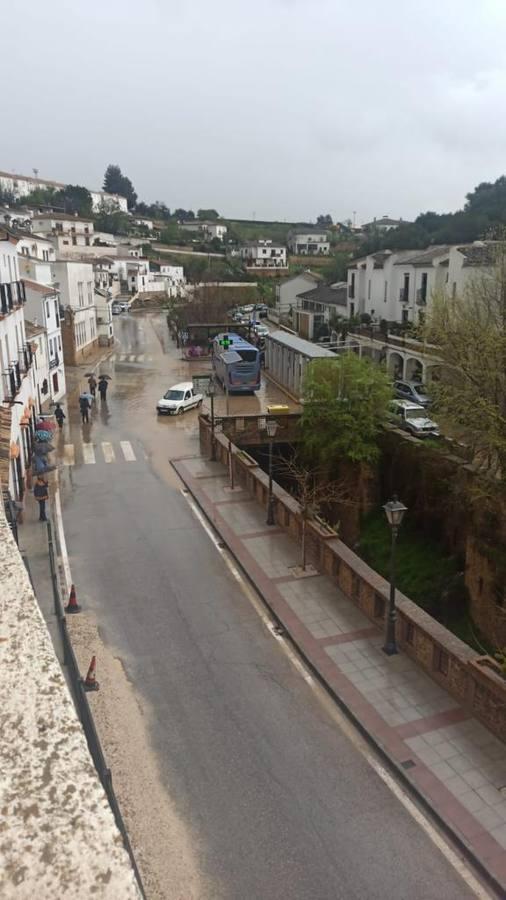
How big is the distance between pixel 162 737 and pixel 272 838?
2531mm

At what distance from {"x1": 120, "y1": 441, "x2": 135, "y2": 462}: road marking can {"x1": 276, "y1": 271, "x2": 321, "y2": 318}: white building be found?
41.4 metres

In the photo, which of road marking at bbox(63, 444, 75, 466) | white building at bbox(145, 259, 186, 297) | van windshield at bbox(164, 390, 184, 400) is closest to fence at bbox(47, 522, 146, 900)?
road marking at bbox(63, 444, 75, 466)

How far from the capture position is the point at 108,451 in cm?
2627

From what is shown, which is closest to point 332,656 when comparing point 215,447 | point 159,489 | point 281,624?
point 281,624

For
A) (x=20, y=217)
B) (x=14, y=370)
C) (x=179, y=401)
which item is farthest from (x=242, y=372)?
(x=20, y=217)

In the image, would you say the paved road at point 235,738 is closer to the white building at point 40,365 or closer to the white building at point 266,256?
the white building at point 40,365

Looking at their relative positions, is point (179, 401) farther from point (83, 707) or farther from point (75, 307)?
point (83, 707)

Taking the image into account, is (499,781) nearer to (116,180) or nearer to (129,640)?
(129,640)

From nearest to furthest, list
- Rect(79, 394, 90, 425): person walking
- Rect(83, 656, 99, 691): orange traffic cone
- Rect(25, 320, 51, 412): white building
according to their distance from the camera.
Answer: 1. Rect(83, 656, 99, 691): orange traffic cone
2. Rect(25, 320, 51, 412): white building
3. Rect(79, 394, 90, 425): person walking

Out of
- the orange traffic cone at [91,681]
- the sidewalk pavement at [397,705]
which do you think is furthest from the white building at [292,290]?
the orange traffic cone at [91,681]

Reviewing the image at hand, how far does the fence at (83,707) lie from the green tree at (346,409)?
9.67 m

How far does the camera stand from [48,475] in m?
23.1

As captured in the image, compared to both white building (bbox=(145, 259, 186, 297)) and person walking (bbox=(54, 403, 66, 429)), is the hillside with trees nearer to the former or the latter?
person walking (bbox=(54, 403, 66, 429))

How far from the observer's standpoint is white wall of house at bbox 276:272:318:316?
223ft
